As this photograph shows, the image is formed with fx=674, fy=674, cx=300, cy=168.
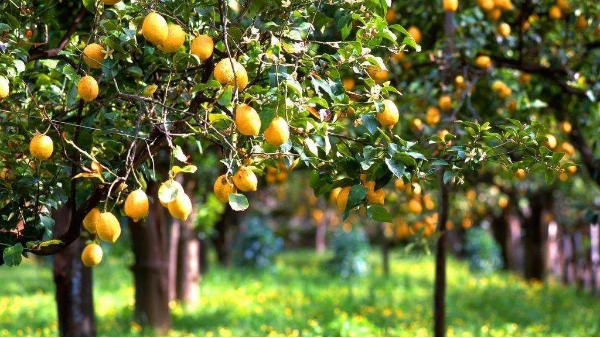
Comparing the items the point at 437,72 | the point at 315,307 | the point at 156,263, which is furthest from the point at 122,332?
the point at 437,72

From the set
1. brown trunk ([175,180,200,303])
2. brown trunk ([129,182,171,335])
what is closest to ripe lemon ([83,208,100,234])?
brown trunk ([129,182,171,335])

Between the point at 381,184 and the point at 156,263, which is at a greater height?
the point at 381,184

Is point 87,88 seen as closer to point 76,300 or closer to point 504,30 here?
point 76,300

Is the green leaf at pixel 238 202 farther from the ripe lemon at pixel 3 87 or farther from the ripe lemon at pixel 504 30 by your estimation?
the ripe lemon at pixel 504 30

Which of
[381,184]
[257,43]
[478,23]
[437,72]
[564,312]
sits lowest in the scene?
[564,312]

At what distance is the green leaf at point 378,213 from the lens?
87.6 inches

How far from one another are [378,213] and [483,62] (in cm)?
239

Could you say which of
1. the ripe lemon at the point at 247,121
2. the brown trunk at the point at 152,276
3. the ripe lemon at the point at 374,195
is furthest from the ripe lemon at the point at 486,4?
the brown trunk at the point at 152,276

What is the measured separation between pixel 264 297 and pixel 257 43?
740cm

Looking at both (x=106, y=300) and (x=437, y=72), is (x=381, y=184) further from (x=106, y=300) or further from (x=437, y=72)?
(x=106, y=300)

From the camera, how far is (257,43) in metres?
2.17

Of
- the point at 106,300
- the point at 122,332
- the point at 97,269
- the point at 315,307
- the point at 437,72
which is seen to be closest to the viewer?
the point at 437,72

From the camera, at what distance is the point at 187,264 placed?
29.1 ft

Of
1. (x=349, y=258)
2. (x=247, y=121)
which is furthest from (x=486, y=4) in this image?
(x=349, y=258)
